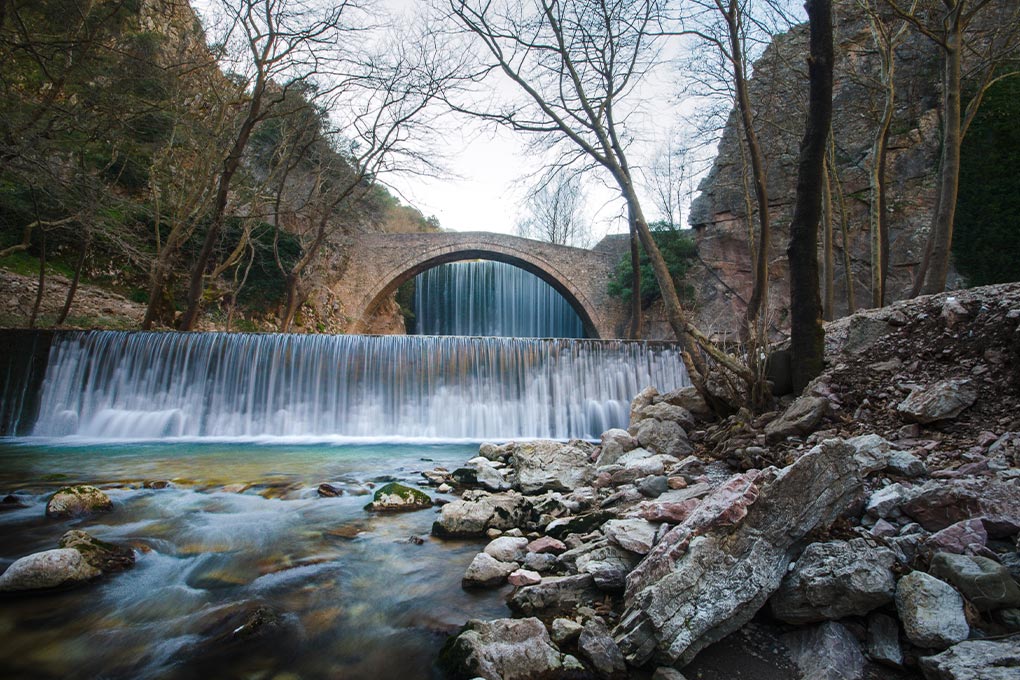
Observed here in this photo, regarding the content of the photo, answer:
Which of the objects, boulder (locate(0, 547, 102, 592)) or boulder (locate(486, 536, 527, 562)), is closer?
boulder (locate(0, 547, 102, 592))

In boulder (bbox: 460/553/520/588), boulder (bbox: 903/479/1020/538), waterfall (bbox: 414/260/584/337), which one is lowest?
boulder (bbox: 460/553/520/588)

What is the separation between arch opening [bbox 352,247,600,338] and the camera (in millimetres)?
20672

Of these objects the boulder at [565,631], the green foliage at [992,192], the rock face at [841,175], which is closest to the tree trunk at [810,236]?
the boulder at [565,631]

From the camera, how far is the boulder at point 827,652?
1720 millimetres

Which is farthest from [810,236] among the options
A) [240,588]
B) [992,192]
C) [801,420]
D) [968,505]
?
[992,192]

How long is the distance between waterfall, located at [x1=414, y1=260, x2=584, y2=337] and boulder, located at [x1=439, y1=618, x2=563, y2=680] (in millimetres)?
22356

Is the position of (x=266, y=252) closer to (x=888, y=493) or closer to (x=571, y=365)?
(x=571, y=365)

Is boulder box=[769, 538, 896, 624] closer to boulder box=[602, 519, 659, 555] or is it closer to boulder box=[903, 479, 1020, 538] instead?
boulder box=[903, 479, 1020, 538]

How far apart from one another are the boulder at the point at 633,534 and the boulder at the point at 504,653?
655 mm

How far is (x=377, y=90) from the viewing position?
12.3 meters

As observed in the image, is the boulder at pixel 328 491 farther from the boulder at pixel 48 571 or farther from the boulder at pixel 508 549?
the boulder at pixel 508 549

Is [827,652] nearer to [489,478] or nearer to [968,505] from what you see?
[968,505]

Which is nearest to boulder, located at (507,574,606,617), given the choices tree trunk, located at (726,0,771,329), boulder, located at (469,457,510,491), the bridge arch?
boulder, located at (469,457,510,491)

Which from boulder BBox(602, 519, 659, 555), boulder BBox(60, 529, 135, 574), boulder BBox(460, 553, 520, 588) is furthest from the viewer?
boulder BBox(60, 529, 135, 574)
